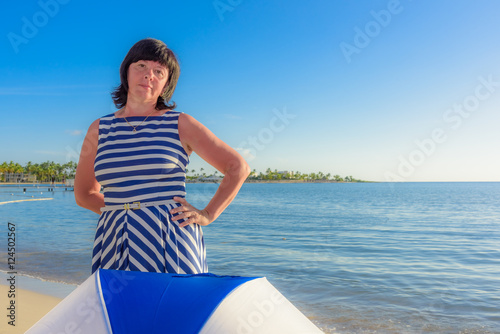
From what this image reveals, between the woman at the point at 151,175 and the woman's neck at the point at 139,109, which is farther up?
the woman's neck at the point at 139,109

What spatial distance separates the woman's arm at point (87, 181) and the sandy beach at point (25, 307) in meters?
3.11

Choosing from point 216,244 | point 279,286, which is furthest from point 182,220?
point 216,244

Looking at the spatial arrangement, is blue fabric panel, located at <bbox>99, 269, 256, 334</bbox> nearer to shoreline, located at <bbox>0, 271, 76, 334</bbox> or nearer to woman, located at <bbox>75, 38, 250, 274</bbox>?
woman, located at <bbox>75, 38, 250, 274</bbox>

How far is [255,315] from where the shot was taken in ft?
3.91

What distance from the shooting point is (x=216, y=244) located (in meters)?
15.2

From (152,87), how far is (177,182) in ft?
1.43

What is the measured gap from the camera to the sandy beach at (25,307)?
446cm

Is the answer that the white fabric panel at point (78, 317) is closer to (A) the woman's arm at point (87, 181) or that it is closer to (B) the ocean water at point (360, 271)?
(A) the woman's arm at point (87, 181)

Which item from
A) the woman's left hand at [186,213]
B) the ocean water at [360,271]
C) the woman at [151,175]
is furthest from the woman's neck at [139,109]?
the ocean water at [360,271]

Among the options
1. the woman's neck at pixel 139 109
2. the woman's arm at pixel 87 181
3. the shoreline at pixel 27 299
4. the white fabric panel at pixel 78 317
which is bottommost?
the shoreline at pixel 27 299

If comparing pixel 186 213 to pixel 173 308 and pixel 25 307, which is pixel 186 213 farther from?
pixel 25 307

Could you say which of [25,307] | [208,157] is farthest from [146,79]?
[25,307]

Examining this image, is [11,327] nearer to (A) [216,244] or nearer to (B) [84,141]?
(B) [84,141]

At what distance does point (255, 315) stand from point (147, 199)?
67cm
